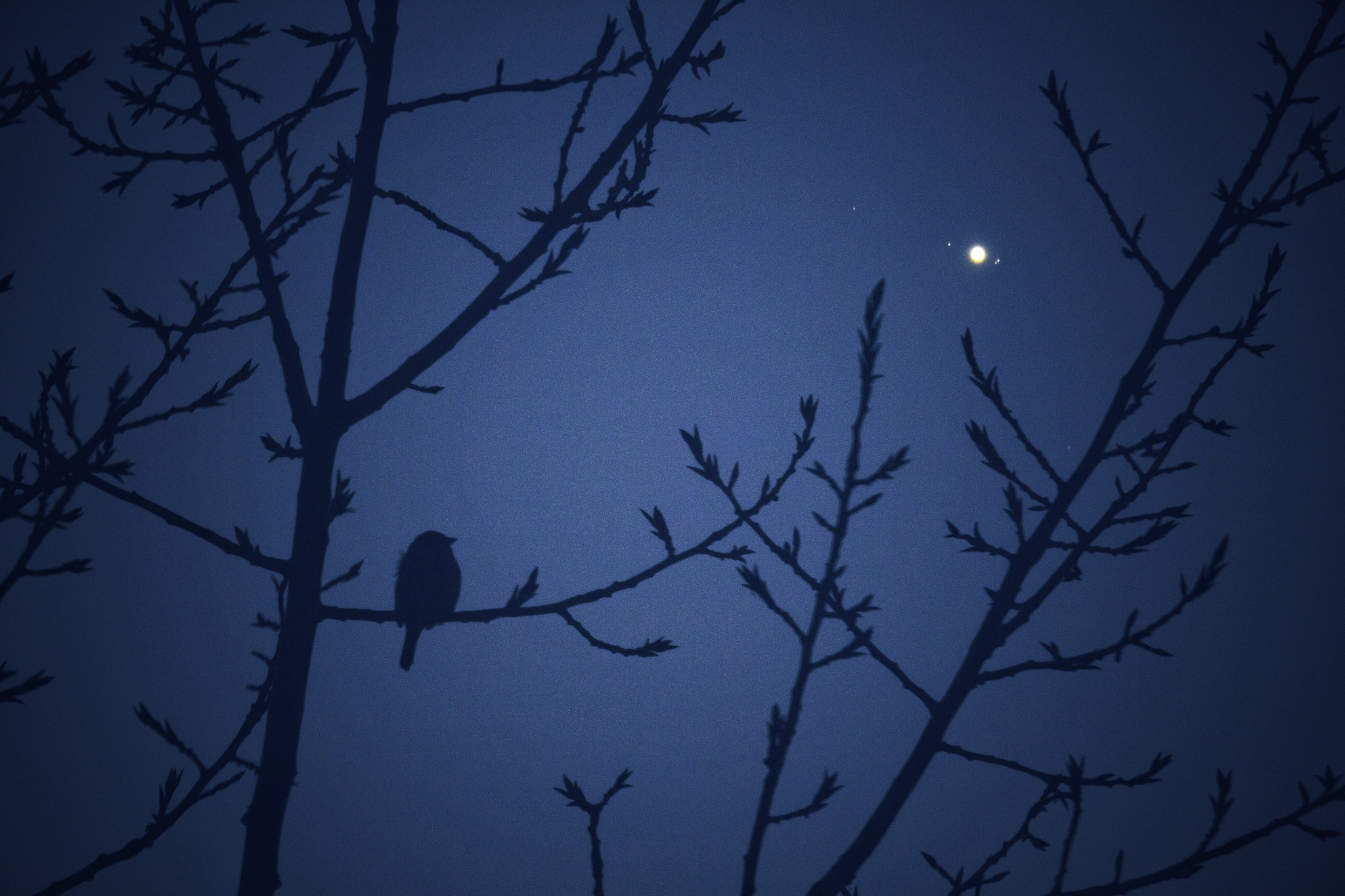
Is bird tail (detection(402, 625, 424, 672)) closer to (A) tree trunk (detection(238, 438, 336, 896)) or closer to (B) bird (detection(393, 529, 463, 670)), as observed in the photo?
(B) bird (detection(393, 529, 463, 670))

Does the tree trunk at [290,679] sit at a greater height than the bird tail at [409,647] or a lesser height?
lesser

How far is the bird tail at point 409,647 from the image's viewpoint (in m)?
6.71

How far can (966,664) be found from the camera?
6.86 ft

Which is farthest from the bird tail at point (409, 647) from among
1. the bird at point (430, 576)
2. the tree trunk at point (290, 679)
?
the tree trunk at point (290, 679)

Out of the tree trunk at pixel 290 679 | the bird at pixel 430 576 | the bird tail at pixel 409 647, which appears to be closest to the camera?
the tree trunk at pixel 290 679

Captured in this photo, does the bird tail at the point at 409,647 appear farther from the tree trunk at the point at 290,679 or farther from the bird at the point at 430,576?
the tree trunk at the point at 290,679

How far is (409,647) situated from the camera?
6793 millimetres

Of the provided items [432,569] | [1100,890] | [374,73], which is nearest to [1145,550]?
[1100,890]

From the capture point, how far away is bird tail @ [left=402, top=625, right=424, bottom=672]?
6.71 m

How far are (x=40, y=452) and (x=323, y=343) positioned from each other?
90cm

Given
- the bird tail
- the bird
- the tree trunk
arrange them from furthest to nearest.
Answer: the bird, the bird tail, the tree trunk

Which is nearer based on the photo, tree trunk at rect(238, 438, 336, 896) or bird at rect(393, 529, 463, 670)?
tree trunk at rect(238, 438, 336, 896)

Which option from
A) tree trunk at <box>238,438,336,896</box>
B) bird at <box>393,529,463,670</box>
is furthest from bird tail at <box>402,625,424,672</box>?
tree trunk at <box>238,438,336,896</box>

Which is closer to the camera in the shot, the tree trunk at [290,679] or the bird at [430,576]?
the tree trunk at [290,679]
